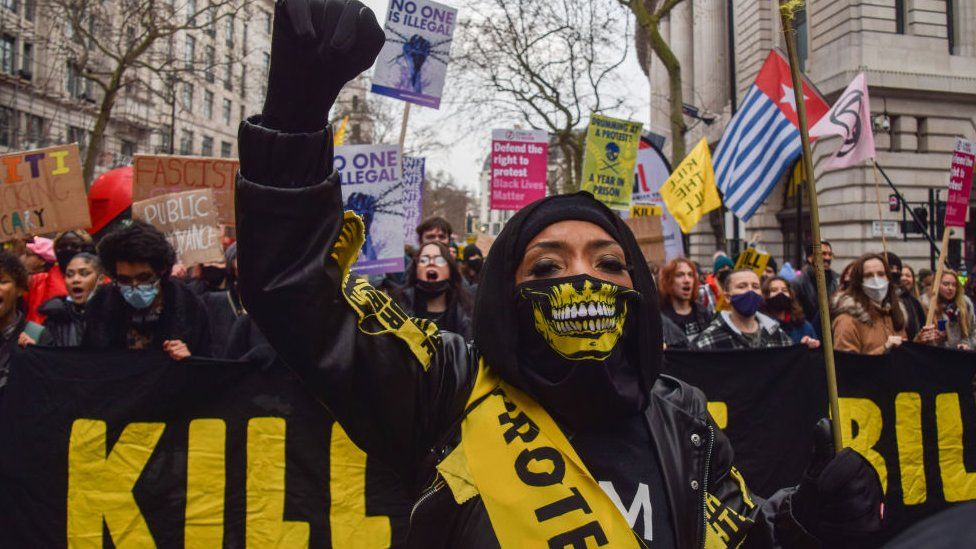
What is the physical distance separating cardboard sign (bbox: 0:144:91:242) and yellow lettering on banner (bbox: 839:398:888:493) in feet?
18.9

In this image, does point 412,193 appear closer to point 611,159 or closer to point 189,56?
point 611,159

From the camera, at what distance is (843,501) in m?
1.61

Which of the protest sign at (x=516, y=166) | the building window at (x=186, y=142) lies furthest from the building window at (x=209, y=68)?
the building window at (x=186, y=142)

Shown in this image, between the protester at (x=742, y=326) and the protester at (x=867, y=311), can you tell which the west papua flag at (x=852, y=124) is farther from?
the protester at (x=742, y=326)

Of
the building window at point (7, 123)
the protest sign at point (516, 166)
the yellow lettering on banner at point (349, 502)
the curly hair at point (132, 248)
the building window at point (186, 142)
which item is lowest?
the yellow lettering on banner at point (349, 502)

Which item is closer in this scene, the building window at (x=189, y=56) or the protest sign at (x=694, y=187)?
the protest sign at (x=694, y=187)

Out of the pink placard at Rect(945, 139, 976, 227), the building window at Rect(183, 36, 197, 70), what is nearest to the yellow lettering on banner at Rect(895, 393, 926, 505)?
the pink placard at Rect(945, 139, 976, 227)

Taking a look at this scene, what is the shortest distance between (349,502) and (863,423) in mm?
2998

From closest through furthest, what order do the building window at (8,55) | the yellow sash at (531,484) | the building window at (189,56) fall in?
A: the yellow sash at (531,484), the building window at (189,56), the building window at (8,55)

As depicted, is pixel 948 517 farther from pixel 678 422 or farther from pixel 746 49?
pixel 746 49

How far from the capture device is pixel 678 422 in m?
1.68

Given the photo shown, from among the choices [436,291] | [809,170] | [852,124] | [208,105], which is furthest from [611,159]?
[208,105]

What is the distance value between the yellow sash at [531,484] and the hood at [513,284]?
0.36ft

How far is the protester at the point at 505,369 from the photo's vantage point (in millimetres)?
1241
